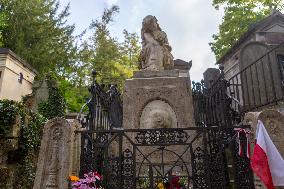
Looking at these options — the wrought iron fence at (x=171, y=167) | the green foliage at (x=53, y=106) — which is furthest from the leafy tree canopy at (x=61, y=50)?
the wrought iron fence at (x=171, y=167)

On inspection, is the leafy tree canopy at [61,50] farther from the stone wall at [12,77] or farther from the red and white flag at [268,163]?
the red and white flag at [268,163]

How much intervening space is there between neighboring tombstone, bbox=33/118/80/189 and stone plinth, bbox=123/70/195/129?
8.01 ft

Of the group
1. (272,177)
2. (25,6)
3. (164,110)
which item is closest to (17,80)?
(25,6)

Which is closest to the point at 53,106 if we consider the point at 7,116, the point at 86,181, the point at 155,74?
the point at 7,116

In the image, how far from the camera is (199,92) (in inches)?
326

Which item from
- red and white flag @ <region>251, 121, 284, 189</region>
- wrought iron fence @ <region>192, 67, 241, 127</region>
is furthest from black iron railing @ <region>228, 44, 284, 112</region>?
red and white flag @ <region>251, 121, 284, 189</region>

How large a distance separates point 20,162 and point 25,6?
22272 millimetres

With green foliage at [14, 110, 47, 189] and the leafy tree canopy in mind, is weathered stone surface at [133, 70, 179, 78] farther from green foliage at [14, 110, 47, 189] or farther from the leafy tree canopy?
the leafy tree canopy

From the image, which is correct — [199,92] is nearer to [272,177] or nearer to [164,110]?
[164,110]

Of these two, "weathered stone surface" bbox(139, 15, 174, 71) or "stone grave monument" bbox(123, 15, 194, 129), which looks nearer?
Result: "stone grave monument" bbox(123, 15, 194, 129)

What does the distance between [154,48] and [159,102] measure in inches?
74.3

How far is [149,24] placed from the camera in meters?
8.38

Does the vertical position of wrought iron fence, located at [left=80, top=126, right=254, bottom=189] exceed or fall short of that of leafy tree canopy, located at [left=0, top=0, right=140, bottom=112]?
it falls short

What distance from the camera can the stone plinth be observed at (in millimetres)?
6680
